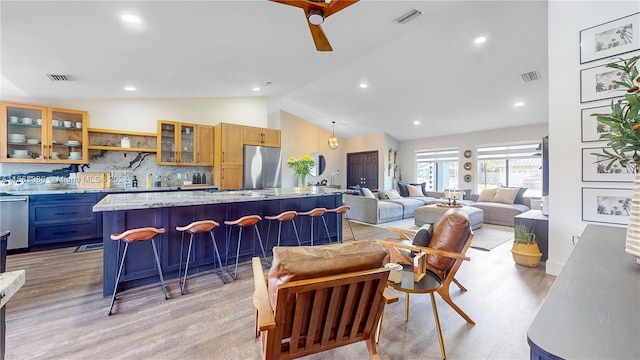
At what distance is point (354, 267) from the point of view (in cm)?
129

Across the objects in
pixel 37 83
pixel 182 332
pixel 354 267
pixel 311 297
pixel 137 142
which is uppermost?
pixel 37 83

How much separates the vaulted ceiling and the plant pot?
9.94ft

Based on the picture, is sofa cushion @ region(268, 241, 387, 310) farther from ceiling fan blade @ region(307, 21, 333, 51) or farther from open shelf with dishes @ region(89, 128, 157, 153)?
open shelf with dishes @ region(89, 128, 157, 153)

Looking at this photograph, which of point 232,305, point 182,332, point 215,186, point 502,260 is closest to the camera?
point 182,332

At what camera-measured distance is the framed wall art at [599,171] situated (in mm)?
2570

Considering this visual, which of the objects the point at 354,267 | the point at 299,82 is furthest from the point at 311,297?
the point at 299,82

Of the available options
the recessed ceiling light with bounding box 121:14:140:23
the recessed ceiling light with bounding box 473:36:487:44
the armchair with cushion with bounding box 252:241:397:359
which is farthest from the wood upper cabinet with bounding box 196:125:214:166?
the recessed ceiling light with bounding box 473:36:487:44

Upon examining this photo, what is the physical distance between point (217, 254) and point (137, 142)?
3.63 m

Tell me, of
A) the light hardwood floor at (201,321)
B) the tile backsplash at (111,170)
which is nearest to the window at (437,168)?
the light hardwood floor at (201,321)

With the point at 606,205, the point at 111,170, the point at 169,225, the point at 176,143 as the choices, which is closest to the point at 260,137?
the point at 176,143

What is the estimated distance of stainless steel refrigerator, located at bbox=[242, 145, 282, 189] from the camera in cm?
568

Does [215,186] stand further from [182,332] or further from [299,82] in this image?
[182,332]

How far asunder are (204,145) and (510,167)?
8215 mm

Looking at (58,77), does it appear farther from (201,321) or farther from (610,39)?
(610,39)
